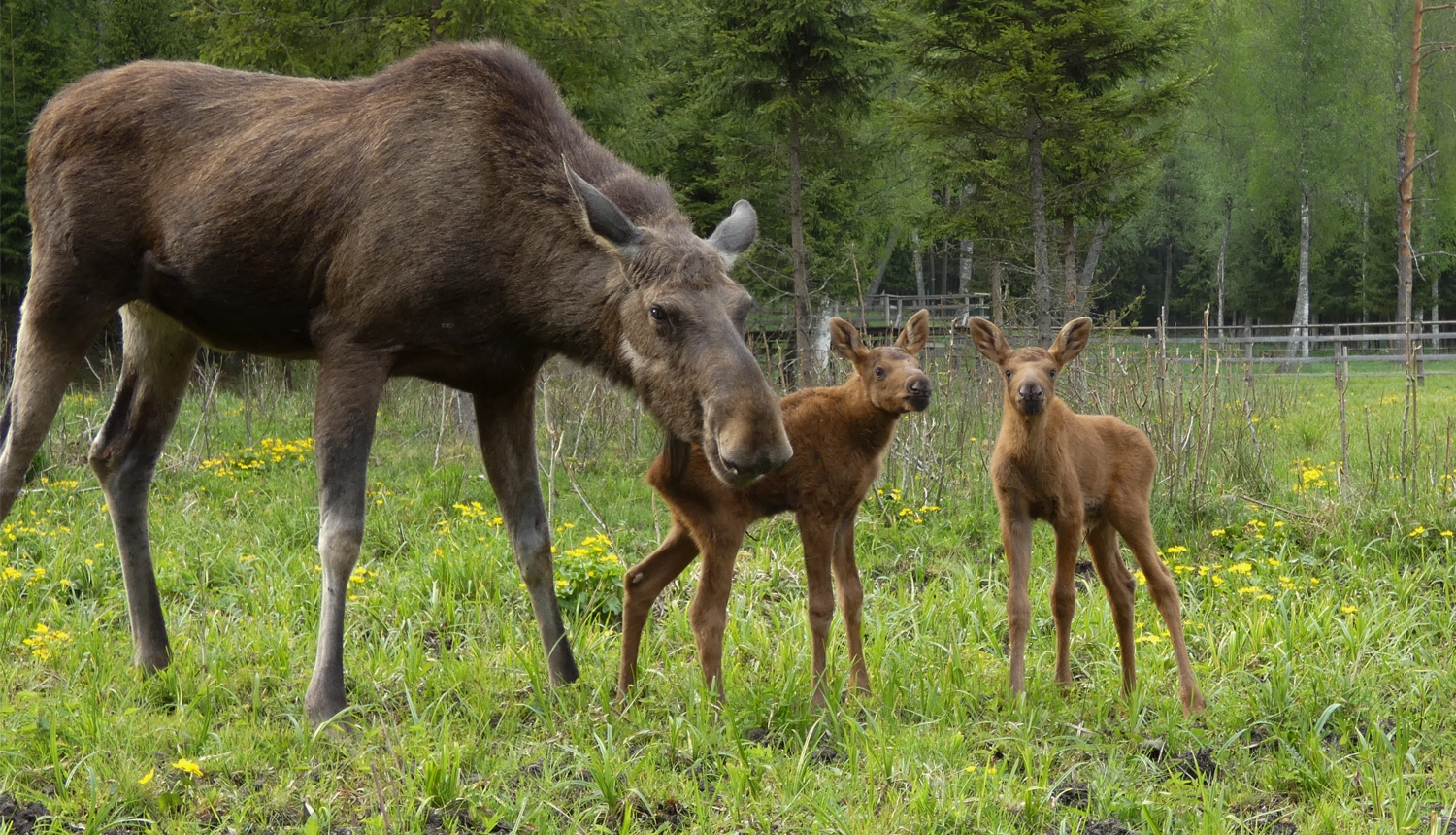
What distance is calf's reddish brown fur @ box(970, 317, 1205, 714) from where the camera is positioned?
4.87 metres

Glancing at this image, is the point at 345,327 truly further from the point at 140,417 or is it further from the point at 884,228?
the point at 884,228

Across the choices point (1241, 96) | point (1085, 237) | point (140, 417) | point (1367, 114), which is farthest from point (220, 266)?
point (1241, 96)

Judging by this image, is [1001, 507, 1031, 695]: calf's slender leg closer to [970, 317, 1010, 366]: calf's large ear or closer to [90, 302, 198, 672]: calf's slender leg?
[970, 317, 1010, 366]: calf's large ear

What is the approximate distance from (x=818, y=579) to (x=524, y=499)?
4.21ft

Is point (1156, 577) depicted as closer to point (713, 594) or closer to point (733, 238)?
point (713, 594)

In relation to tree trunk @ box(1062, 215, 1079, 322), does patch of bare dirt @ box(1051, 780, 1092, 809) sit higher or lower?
lower

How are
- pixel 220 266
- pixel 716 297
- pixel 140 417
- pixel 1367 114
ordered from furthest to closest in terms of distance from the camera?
pixel 1367 114 < pixel 140 417 < pixel 220 266 < pixel 716 297

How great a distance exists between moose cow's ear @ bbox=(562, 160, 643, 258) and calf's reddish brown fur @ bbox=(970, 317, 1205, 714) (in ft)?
5.15

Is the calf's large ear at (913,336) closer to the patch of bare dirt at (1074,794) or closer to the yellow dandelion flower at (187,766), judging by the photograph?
the patch of bare dirt at (1074,794)

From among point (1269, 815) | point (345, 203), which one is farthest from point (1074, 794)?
point (345, 203)

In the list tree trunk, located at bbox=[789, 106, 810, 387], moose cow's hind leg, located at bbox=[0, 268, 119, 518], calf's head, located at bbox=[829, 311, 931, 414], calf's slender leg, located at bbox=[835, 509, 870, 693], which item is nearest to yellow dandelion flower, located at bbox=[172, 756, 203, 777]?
moose cow's hind leg, located at bbox=[0, 268, 119, 518]

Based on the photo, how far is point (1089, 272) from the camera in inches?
1388

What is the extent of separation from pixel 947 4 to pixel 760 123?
3.50 meters

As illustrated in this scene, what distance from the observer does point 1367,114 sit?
3553 centimetres
